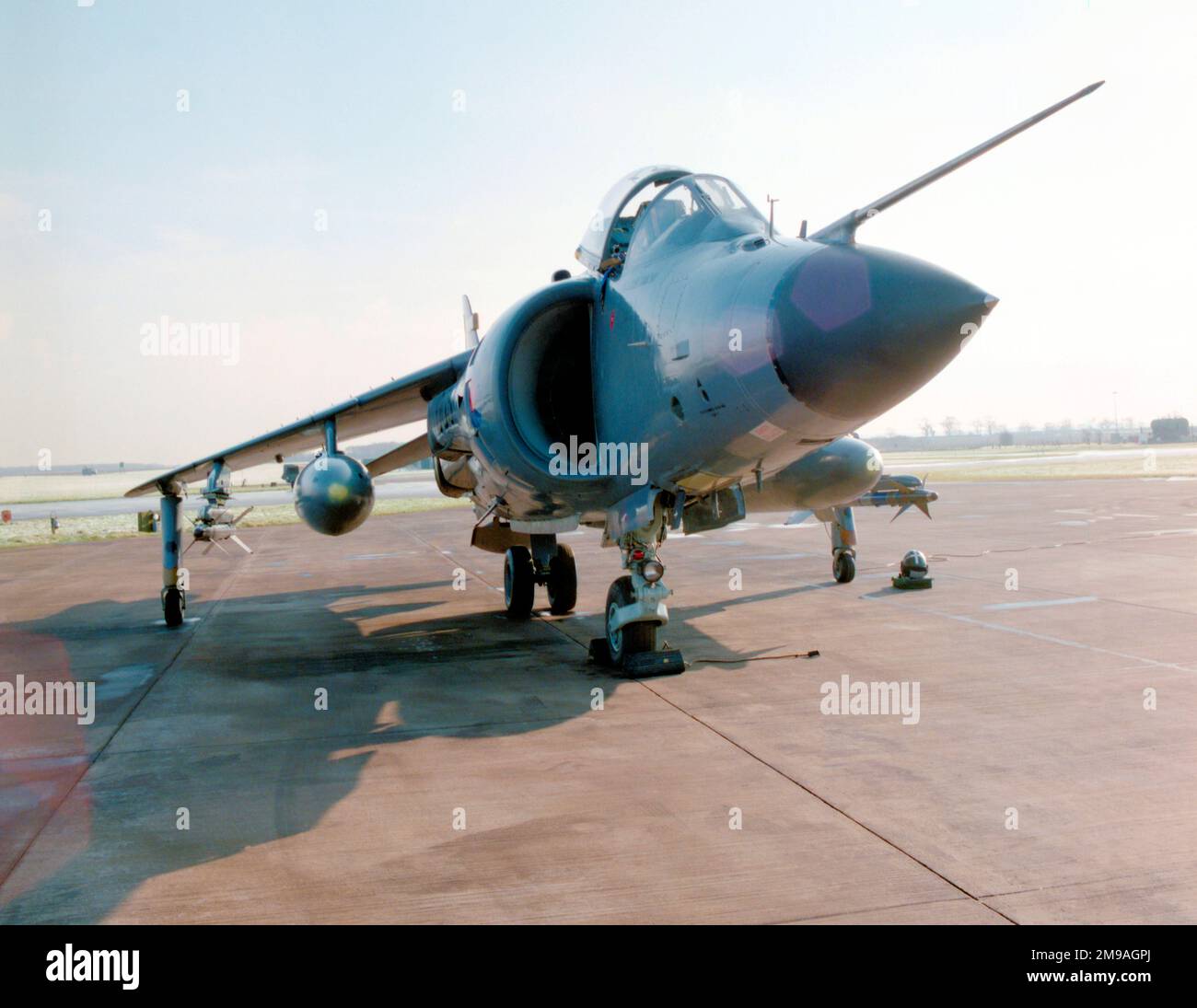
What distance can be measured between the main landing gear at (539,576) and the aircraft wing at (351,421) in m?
2.33

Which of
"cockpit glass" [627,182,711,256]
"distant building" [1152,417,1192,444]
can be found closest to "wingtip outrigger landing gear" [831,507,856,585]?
"cockpit glass" [627,182,711,256]

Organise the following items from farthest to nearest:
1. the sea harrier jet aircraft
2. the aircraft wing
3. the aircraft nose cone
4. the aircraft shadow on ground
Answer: the aircraft wing
the sea harrier jet aircraft
the aircraft nose cone
the aircraft shadow on ground

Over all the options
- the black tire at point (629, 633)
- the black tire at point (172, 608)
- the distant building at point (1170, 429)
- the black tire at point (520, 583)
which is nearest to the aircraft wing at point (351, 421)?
the black tire at point (172, 608)

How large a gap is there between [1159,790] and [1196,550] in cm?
1273

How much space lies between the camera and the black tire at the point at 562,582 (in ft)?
40.0

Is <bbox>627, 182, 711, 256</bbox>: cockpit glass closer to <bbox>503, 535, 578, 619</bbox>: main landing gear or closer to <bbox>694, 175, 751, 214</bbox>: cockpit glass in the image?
<bbox>694, 175, 751, 214</bbox>: cockpit glass

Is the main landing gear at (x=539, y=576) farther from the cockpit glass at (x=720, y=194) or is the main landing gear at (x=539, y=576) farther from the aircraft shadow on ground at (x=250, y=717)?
the cockpit glass at (x=720, y=194)

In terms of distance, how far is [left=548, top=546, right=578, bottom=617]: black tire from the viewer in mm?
12195

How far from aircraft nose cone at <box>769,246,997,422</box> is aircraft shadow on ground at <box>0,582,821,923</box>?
293 centimetres

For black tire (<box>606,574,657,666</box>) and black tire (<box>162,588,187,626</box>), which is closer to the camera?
black tire (<box>606,574,657,666</box>)
